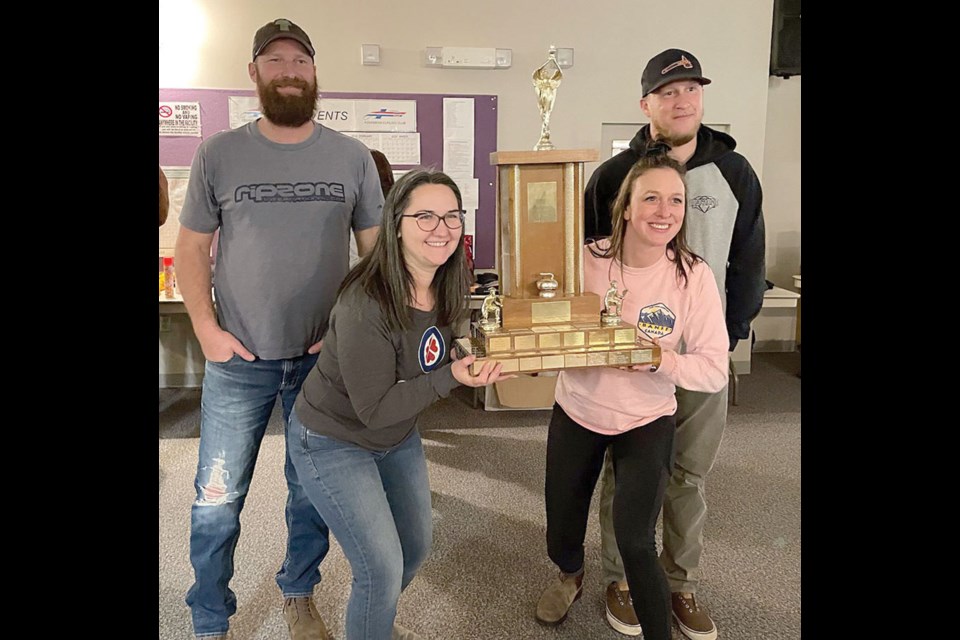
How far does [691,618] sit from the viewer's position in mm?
1971

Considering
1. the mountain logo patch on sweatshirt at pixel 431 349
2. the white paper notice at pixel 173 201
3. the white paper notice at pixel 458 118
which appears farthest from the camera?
the white paper notice at pixel 458 118

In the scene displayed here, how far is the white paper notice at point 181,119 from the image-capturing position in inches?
171

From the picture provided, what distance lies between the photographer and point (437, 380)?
151 centimetres

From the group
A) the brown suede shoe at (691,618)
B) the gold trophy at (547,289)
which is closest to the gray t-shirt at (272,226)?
the gold trophy at (547,289)

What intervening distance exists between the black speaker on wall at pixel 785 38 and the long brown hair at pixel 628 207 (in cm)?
418

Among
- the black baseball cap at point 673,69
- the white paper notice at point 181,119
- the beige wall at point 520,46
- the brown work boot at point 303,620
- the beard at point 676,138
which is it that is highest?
the beige wall at point 520,46

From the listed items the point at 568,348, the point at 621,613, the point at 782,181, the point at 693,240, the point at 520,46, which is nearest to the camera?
the point at 568,348

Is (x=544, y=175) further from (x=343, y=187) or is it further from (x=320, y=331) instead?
(x=320, y=331)

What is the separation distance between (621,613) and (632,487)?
0.64 meters

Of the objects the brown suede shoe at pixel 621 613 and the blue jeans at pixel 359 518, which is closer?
the blue jeans at pixel 359 518

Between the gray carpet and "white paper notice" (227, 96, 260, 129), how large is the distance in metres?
2.14

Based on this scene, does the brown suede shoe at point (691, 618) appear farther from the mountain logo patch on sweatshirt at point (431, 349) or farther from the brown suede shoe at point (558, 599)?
the mountain logo patch on sweatshirt at point (431, 349)

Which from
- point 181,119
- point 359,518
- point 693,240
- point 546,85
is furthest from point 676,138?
point 181,119

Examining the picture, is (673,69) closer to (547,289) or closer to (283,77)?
(547,289)
